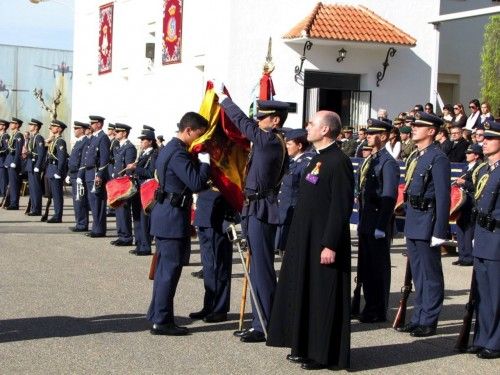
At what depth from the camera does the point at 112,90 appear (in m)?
33.6

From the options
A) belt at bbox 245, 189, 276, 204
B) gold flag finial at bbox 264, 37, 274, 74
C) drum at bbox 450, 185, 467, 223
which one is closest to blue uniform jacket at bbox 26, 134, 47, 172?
gold flag finial at bbox 264, 37, 274, 74

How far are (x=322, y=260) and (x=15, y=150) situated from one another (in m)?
17.5

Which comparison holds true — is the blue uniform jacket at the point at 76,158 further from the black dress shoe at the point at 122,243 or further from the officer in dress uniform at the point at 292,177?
the officer in dress uniform at the point at 292,177

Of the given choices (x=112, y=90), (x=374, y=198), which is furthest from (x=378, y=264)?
(x=112, y=90)

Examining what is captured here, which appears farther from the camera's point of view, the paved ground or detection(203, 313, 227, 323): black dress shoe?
detection(203, 313, 227, 323): black dress shoe

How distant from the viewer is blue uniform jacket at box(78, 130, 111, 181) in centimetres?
1733

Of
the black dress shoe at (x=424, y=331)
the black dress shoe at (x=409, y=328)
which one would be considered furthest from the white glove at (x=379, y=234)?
the black dress shoe at (x=424, y=331)

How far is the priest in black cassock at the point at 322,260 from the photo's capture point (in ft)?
25.3

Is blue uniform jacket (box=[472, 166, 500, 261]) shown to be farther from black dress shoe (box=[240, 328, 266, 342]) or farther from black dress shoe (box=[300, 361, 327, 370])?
black dress shoe (box=[240, 328, 266, 342])

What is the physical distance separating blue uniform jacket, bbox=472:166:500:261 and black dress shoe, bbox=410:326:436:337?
989 mm

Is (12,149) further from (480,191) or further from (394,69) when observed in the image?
(480,191)

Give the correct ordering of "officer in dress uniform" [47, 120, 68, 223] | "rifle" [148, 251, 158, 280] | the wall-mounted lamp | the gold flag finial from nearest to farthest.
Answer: "rifle" [148, 251, 158, 280] → "officer in dress uniform" [47, 120, 68, 223] → the gold flag finial → the wall-mounted lamp

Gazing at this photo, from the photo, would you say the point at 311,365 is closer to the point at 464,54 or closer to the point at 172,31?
the point at 172,31

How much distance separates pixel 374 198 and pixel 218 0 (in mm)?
15590
